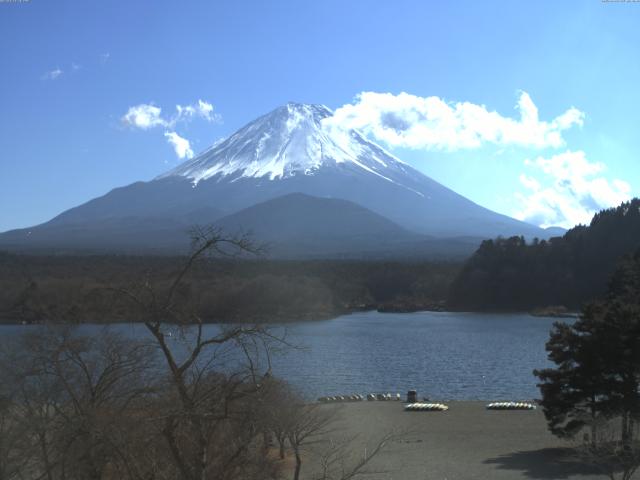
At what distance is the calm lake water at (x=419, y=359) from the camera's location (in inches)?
786

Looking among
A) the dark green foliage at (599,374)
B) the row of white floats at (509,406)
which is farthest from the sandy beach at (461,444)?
the dark green foliage at (599,374)

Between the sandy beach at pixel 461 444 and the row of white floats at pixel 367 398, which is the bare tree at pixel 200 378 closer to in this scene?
the sandy beach at pixel 461 444

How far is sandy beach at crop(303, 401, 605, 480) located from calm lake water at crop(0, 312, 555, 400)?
185 centimetres

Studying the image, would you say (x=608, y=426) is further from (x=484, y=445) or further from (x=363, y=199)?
(x=363, y=199)

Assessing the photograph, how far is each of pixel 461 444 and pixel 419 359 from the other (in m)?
14.3

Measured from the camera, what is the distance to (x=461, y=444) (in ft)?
41.4

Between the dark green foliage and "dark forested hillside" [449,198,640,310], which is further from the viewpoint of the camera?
"dark forested hillside" [449,198,640,310]

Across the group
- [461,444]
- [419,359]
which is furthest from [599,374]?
[419,359]

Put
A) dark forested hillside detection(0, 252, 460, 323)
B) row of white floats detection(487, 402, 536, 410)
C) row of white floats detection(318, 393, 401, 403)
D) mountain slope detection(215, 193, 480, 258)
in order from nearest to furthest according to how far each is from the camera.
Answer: dark forested hillside detection(0, 252, 460, 323)
row of white floats detection(487, 402, 536, 410)
row of white floats detection(318, 393, 401, 403)
mountain slope detection(215, 193, 480, 258)

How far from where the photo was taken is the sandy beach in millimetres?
10320

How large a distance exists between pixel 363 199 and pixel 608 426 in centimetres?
10791

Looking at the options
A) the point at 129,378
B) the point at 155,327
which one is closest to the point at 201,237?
the point at 155,327

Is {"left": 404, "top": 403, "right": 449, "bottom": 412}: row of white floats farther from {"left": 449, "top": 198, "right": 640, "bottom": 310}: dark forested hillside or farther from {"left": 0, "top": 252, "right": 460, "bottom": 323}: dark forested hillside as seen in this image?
{"left": 449, "top": 198, "right": 640, "bottom": 310}: dark forested hillside

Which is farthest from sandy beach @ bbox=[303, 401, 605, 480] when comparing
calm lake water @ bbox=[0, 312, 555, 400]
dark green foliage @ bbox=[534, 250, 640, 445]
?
calm lake water @ bbox=[0, 312, 555, 400]
